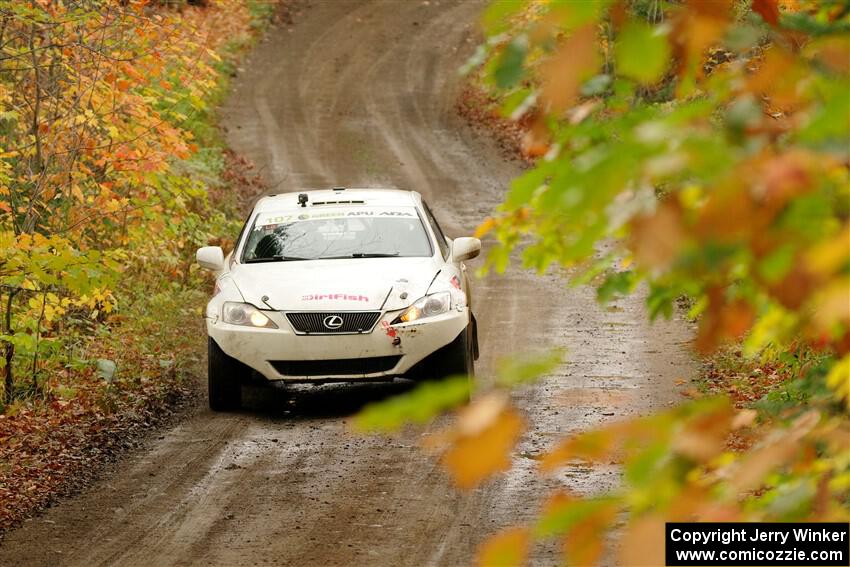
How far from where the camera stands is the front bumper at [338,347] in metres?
9.41

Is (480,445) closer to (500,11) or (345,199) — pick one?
(500,11)

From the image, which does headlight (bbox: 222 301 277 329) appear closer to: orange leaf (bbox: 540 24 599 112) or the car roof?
the car roof

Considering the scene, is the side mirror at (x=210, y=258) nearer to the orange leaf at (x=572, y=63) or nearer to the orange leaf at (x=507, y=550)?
the orange leaf at (x=507, y=550)

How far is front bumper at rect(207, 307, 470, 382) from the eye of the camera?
941 cm

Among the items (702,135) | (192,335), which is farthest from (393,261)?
(702,135)

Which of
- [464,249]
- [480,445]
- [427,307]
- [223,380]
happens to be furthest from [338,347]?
[480,445]

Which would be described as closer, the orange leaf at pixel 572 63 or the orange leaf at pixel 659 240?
the orange leaf at pixel 659 240

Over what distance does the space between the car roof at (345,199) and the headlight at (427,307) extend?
1.77m

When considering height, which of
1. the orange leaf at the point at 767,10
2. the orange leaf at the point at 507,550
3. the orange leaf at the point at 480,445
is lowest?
Answer: the orange leaf at the point at 507,550

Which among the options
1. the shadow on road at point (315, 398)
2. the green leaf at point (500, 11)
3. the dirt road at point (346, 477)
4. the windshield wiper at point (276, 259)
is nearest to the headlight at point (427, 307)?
the shadow on road at point (315, 398)

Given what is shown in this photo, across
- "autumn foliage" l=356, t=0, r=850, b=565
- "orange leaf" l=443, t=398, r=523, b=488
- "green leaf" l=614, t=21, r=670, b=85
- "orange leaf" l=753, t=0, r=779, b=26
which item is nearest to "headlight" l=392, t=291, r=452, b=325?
"autumn foliage" l=356, t=0, r=850, b=565

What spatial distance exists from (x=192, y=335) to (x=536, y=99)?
10767 mm

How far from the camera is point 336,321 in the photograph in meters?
9.40

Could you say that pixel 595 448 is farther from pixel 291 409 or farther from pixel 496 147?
pixel 496 147
